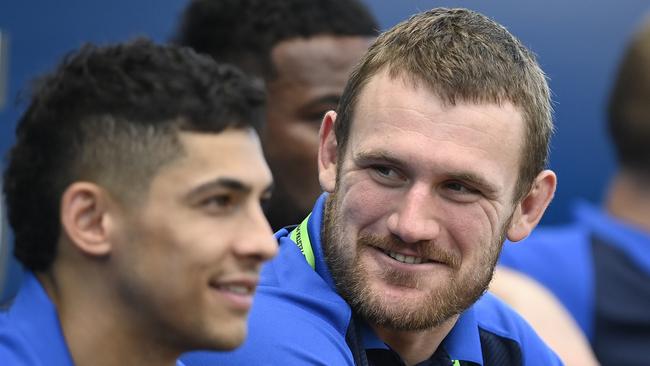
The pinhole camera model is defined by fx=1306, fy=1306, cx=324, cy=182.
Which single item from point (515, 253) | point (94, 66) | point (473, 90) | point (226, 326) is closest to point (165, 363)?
point (226, 326)

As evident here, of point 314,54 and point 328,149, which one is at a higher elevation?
point 314,54

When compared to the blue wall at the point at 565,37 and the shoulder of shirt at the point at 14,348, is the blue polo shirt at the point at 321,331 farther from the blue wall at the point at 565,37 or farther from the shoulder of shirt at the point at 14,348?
the blue wall at the point at 565,37

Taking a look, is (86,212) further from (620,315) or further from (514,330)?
(620,315)

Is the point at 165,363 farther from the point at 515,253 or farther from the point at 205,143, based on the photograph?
the point at 515,253

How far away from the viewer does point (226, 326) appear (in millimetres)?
2154

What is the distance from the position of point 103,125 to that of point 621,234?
1.63 m

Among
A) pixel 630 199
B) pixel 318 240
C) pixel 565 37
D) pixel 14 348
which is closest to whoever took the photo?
pixel 14 348

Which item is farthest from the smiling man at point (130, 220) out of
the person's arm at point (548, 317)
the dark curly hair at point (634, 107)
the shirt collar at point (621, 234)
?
the dark curly hair at point (634, 107)

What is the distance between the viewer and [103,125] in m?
2.18

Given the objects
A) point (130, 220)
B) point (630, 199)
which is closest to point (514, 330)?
point (630, 199)

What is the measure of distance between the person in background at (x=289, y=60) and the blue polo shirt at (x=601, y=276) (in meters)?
0.75

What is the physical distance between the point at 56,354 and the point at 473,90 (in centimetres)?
102

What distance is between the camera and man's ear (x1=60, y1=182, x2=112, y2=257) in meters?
2.12

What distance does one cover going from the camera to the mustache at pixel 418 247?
262 cm
